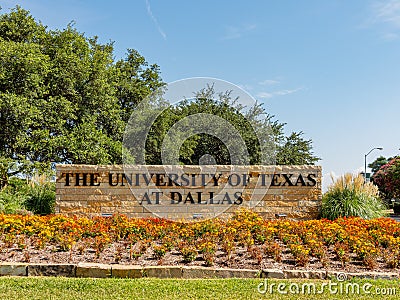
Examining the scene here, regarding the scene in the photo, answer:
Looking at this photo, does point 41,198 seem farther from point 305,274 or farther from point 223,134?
point 223,134

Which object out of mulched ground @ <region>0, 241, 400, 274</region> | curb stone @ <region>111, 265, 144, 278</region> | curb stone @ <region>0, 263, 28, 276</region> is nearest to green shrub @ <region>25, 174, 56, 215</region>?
mulched ground @ <region>0, 241, 400, 274</region>

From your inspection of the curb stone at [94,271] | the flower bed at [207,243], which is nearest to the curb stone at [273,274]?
the flower bed at [207,243]

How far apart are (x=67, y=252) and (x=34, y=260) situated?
46 cm

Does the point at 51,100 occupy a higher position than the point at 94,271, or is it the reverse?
the point at 51,100

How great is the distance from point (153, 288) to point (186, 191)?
5.37 meters

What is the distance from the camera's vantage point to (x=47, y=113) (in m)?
14.8

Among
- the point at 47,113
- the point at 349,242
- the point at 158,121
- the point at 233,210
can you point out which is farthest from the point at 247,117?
the point at 349,242

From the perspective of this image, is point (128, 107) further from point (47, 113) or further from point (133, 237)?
point (133, 237)

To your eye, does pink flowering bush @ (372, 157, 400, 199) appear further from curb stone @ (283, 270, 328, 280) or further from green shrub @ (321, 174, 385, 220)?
curb stone @ (283, 270, 328, 280)

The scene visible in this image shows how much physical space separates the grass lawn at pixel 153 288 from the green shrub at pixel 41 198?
5.69 meters

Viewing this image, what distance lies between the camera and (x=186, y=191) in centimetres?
1016

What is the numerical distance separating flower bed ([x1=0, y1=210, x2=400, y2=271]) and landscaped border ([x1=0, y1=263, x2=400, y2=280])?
239mm

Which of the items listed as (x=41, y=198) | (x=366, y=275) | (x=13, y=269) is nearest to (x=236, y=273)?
(x=366, y=275)

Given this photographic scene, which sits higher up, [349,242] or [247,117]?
[247,117]
